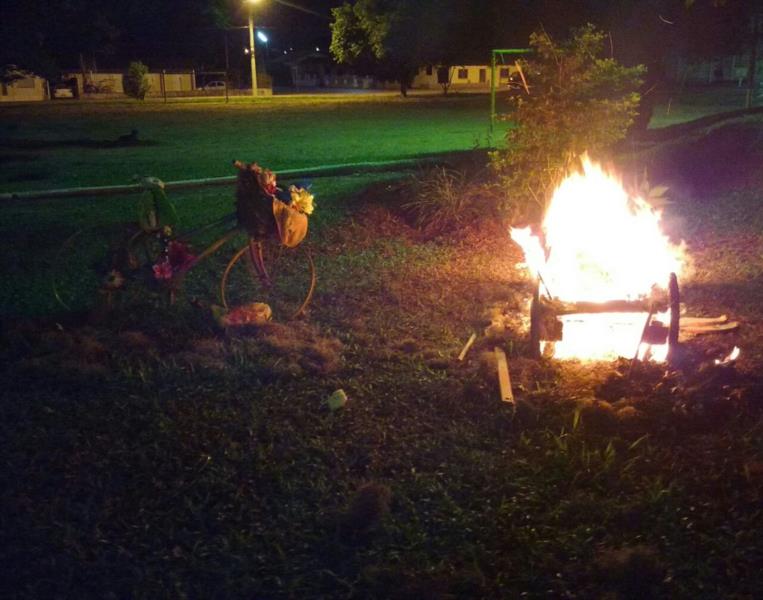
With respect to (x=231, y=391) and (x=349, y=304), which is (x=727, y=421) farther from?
(x=349, y=304)

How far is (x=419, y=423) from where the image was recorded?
16.3ft

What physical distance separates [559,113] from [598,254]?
3145 millimetres

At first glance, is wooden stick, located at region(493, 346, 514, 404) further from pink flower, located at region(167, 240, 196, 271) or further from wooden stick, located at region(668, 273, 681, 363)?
pink flower, located at region(167, 240, 196, 271)

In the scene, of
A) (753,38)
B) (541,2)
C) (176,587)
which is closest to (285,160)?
(541,2)

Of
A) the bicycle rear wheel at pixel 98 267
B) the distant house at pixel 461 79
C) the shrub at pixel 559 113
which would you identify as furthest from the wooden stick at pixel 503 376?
the distant house at pixel 461 79

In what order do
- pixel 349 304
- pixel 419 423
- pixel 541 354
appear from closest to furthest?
pixel 419 423
pixel 541 354
pixel 349 304

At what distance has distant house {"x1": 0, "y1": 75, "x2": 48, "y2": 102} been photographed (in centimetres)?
4816

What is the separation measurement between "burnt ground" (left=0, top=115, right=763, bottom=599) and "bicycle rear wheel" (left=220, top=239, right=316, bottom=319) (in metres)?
0.29

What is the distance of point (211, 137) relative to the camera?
23578 mm

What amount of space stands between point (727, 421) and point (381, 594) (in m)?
2.42

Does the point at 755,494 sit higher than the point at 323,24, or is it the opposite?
the point at 323,24

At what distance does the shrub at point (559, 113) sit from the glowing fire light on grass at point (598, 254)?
2116 millimetres

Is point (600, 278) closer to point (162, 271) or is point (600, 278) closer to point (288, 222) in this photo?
point (288, 222)

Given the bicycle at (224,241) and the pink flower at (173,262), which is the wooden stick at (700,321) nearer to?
the bicycle at (224,241)
